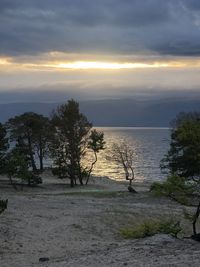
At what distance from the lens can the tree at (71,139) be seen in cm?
6309

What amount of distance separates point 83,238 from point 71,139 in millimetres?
37830

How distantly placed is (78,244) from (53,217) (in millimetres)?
6066

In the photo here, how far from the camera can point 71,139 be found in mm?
63625

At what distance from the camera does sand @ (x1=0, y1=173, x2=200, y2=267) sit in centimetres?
1709

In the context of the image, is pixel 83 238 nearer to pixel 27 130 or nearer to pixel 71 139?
pixel 71 139

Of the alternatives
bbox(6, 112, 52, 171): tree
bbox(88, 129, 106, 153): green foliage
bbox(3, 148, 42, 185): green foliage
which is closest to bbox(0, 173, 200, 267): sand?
bbox(3, 148, 42, 185): green foliage

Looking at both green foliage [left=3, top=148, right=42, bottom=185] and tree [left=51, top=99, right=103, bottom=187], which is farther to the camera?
tree [left=51, top=99, right=103, bottom=187]

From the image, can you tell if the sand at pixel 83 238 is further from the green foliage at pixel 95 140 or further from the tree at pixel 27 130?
the tree at pixel 27 130

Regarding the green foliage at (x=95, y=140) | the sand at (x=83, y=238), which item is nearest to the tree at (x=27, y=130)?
the green foliage at (x=95, y=140)

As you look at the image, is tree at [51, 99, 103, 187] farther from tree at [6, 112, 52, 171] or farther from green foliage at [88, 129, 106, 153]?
tree at [6, 112, 52, 171]

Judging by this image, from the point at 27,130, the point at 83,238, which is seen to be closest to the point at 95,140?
the point at 27,130

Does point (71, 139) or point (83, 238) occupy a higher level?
point (71, 139)

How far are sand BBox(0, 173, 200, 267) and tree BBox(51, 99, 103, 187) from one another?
21.3m

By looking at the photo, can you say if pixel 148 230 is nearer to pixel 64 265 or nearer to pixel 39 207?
pixel 64 265
